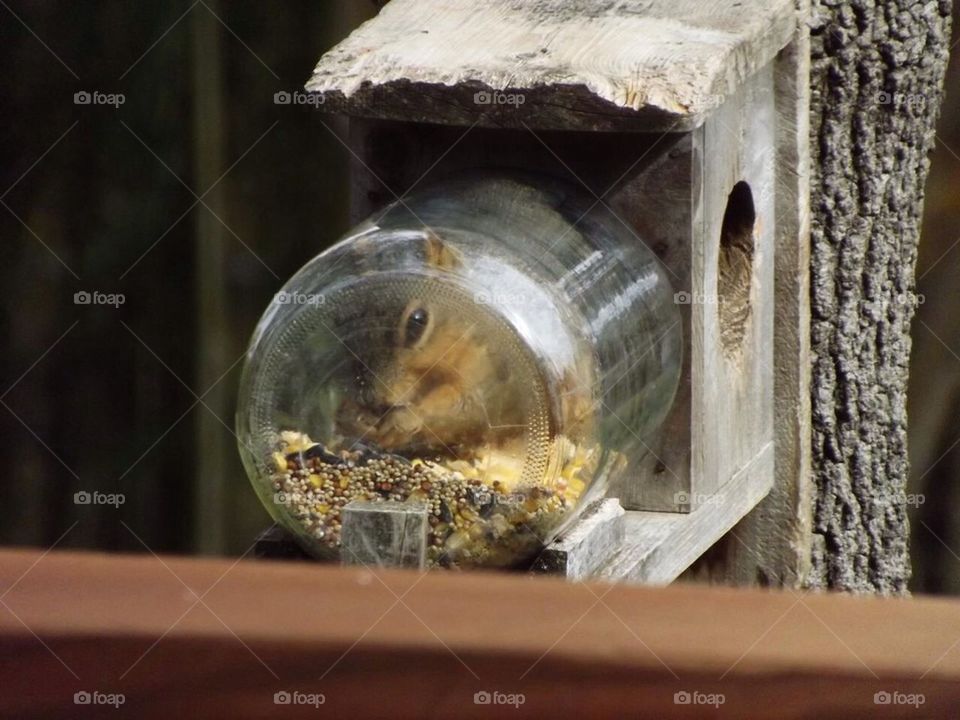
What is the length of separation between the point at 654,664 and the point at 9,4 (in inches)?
123

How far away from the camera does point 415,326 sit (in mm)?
1488

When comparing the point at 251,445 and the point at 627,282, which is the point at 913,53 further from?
the point at 251,445

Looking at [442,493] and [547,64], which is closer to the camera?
[442,493]

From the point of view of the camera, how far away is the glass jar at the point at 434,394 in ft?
4.84

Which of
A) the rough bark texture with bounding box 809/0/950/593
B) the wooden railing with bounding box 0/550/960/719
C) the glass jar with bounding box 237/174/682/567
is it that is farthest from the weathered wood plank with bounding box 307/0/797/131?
the wooden railing with bounding box 0/550/960/719

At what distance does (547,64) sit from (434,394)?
16.6 inches

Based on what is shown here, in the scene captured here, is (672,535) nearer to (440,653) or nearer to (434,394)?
(434,394)

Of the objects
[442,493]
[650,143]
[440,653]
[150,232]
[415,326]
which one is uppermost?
[150,232]

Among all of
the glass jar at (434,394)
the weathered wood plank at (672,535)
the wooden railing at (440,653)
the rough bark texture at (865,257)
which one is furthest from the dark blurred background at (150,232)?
the wooden railing at (440,653)

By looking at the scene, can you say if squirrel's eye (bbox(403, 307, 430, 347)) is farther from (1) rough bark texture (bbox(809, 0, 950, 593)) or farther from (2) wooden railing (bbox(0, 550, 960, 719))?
(2) wooden railing (bbox(0, 550, 960, 719))

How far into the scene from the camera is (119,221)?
3275 mm

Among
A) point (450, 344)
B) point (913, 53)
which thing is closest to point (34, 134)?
point (913, 53)

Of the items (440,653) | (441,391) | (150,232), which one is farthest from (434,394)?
(150,232)

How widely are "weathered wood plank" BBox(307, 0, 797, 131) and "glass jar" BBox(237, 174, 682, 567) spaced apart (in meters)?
0.16
